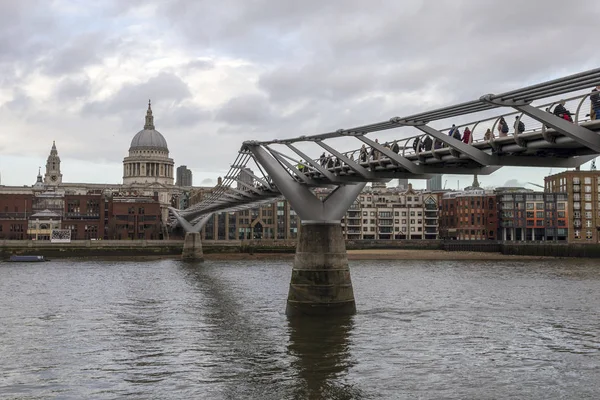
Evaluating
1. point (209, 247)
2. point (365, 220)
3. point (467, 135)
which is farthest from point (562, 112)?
point (365, 220)

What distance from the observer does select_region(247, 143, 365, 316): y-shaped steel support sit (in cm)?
3925

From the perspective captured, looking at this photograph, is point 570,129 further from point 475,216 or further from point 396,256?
point 475,216

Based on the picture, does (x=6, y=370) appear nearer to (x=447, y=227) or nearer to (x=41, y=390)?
(x=41, y=390)

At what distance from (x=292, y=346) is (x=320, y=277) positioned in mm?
9058

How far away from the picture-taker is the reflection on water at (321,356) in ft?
76.2

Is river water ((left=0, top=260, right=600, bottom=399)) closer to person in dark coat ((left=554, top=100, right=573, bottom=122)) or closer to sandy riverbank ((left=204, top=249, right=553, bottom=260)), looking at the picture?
person in dark coat ((left=554, top=100, right=573, bottom=122))

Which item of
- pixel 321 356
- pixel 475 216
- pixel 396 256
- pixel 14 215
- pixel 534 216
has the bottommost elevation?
pixel 321 356

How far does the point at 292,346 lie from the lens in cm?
3070

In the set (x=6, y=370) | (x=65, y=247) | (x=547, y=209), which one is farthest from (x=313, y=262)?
(x=547, y=209)

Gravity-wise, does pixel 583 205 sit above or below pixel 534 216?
above

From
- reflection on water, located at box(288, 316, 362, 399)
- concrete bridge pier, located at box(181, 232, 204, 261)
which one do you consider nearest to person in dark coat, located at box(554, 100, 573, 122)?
reflection on water, located at box(288, 316, 362, 399)

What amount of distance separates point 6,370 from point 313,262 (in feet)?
58.2

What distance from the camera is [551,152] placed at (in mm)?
24219

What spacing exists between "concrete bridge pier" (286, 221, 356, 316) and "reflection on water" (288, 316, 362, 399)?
98cm
